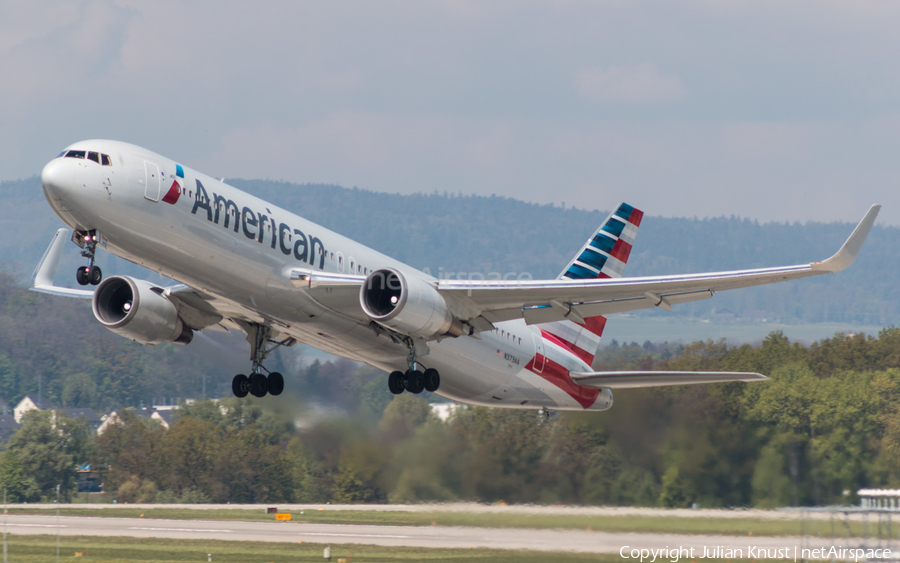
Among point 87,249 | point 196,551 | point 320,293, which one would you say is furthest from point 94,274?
point 196,551

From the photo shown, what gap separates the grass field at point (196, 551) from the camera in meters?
30.2

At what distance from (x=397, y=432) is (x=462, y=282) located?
7655mm

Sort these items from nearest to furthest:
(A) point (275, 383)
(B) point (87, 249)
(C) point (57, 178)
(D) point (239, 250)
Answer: (C) point (57, 178) < (B) point (87, 249) < (D) point (239, 250) < (A) point (275, 383)

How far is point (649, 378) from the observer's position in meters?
29.5

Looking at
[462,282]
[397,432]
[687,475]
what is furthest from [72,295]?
[687,475]

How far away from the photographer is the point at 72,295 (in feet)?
107

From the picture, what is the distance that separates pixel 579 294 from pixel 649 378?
5101 mm

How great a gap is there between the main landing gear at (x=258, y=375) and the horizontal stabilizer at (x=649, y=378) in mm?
8681

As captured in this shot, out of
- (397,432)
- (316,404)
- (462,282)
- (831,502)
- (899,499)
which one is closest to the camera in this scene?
(899,499)

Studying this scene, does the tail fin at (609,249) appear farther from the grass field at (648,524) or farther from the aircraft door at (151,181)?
the aircraft door at (151,181)

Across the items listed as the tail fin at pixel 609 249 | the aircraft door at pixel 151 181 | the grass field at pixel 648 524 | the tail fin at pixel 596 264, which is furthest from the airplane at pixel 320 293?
the grass field at pixel 648 524

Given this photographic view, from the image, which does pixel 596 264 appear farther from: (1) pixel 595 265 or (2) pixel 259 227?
(2) pixel 259 227

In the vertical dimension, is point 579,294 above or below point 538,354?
above

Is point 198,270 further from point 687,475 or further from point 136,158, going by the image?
point 687,475
